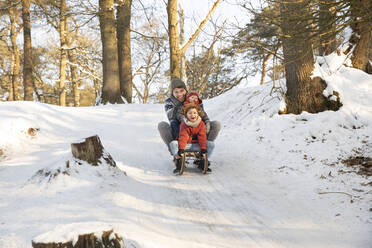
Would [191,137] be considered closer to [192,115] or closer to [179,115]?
[192,115]

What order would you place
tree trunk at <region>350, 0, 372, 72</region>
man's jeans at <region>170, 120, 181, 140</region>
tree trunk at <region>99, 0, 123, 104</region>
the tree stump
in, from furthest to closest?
tree trunk at <region>99, 0, 123, 104</region>
tree trunk at <region>350, 0, 372, 72</region>
man's jeans at <region>170, 120, 181, 140</region>
the tree stump

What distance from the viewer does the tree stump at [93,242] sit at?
1.38 meters

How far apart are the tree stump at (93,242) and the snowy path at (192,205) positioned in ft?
0.98

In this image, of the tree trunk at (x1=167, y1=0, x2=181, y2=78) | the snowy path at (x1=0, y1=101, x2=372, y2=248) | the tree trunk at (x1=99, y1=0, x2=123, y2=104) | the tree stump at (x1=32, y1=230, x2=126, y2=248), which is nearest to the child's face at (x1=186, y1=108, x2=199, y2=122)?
the snowy path at (x1=0, y1=101, x2=372, y2=248)

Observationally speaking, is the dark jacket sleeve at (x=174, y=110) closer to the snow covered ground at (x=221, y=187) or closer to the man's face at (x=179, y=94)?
the man's face at (x=179, y=94)

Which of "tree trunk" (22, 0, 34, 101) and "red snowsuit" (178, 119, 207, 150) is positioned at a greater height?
"tree trunk" (22, 0, 34, 101)

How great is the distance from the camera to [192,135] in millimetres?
4395

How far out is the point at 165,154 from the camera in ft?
18.4

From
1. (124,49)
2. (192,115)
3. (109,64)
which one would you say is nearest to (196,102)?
(192,115)

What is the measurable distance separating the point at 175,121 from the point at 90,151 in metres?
1.72

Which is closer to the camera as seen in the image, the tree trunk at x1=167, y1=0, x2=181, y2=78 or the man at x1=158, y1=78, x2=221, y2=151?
the man at x1=158, y1=78, x2=221, y2=151

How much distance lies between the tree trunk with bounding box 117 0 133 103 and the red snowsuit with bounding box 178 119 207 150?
8569 mm

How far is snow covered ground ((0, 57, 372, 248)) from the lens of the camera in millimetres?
2268

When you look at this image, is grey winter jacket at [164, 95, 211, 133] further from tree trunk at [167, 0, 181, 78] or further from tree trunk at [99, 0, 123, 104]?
tree trunk at [99, 0, 123, 104]
